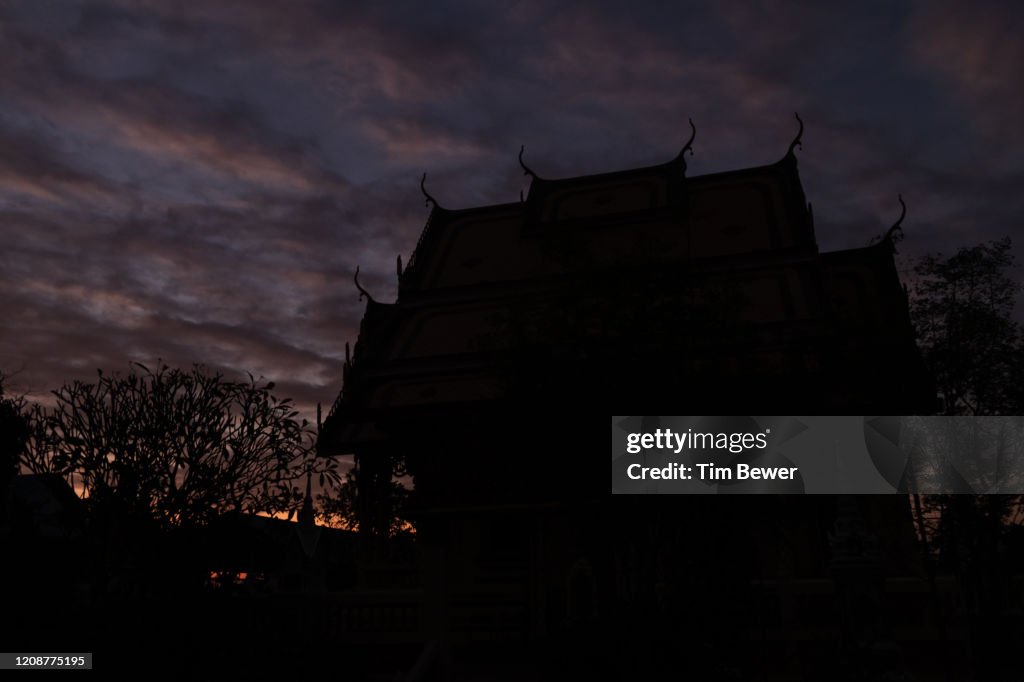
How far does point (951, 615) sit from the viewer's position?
52.6ft

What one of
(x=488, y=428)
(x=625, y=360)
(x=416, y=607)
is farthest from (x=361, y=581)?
(x=625, y=360)

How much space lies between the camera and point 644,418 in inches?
574

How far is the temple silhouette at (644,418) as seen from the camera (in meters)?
13.9

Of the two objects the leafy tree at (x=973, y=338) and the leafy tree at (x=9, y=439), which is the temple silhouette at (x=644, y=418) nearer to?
the leafy tree at (x=973, y=338)

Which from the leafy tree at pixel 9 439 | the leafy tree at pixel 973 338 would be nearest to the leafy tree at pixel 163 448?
the leafy tree at pixel 9 439

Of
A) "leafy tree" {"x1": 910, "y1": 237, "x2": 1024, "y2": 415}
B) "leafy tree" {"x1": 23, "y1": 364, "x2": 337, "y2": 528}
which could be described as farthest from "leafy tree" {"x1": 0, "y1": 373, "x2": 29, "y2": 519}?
"leafy tree" {"x1": 910, "y1": 237, "x2": 1024, "y2": 415}

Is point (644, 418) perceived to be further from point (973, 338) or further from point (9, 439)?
point (9, 439)

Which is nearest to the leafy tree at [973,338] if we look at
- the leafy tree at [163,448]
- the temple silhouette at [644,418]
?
the temple silhouette at [644,418]

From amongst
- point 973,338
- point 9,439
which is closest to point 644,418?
point 973,338

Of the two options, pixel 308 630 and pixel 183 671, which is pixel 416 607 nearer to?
pixel 308 630

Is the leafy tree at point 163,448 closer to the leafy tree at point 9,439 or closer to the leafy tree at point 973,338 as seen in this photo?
the leafy tree at point 9,439

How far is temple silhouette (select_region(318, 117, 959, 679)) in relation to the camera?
13.9 metres

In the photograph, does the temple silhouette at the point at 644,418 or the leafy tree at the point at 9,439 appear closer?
the temple silhouette at the point at 644,418

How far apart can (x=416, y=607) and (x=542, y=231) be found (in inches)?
678
